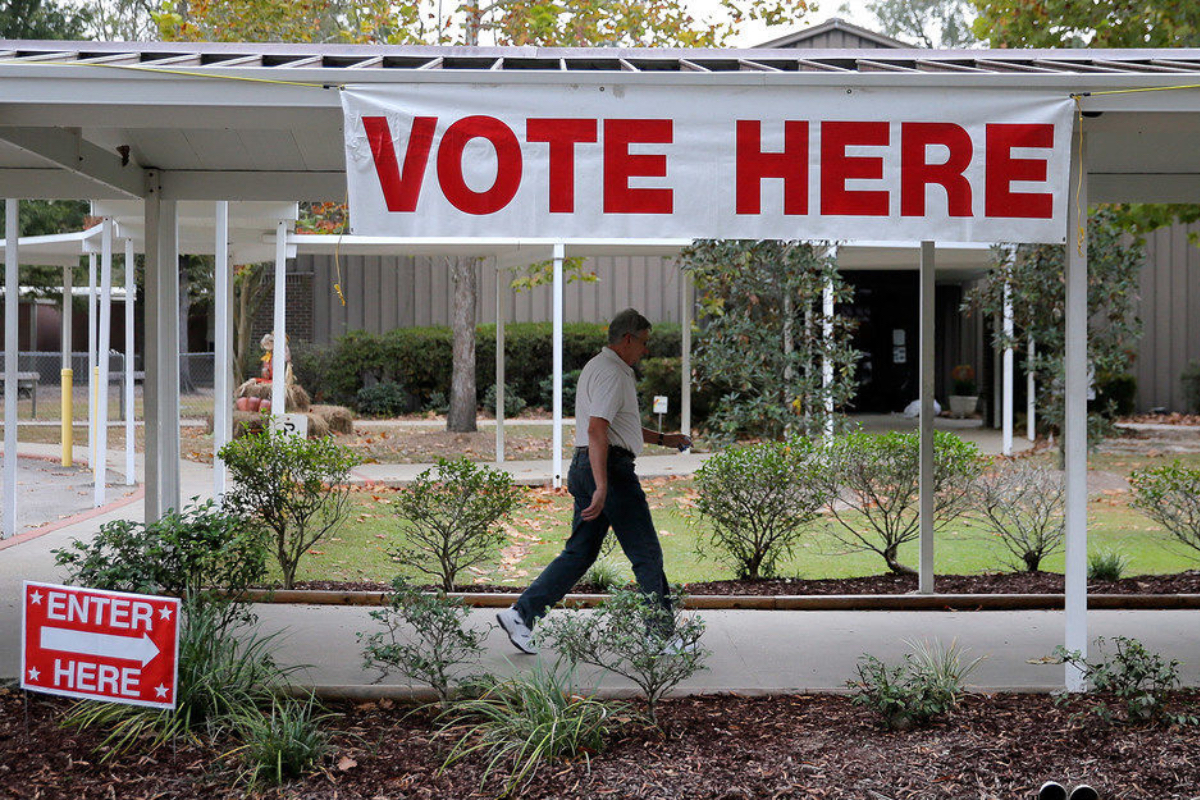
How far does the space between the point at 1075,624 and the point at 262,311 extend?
3058cm

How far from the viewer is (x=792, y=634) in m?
7.34

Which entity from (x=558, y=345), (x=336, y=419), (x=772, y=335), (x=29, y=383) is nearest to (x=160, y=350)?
(x=558, y=345)

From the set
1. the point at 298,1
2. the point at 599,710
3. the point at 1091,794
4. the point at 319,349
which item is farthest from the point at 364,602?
the point at 319,349

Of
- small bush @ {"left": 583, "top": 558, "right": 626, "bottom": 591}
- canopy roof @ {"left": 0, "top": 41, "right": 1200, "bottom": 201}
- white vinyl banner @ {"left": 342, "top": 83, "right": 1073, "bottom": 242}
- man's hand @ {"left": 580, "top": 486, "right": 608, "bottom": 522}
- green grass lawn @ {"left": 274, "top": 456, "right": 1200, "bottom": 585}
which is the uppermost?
canopy roof @ {"left": 0, "top": 41, "right": 1200, "bottom": 201}

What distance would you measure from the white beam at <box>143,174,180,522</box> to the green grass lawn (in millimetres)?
1669

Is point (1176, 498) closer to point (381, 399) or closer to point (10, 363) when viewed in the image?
point (10, 363)

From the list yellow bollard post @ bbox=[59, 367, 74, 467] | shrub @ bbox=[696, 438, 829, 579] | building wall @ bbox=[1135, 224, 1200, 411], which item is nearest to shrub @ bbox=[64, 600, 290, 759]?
shrub @ bbox=[696, 438, 829, 579]

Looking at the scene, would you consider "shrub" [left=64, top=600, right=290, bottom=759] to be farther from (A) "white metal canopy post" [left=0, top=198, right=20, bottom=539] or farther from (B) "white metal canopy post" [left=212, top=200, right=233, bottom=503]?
(B) "white metal canopy post" [left=212, top=200, right=233, bottom=503]

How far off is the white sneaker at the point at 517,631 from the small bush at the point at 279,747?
1601 mm

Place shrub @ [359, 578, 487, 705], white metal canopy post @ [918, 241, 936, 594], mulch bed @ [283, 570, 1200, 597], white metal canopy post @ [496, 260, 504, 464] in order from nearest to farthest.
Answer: shrub @ [359, 578, 487, 705] < white metal canopy post @ [918, 241, 936, 594] < mulch bed @ [283, 570, 1200, 597] < white metal canopy post @ [496, 260, 504, 464]

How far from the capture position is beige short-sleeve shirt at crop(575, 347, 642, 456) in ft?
20.7

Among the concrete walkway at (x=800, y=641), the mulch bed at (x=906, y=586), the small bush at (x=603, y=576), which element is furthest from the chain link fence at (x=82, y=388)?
the concrete walkway at (x=800, y=641)

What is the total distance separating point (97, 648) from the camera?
16.1ft

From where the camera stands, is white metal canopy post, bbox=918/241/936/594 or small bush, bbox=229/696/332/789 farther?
white metal canopy post, bbox=918/241/936/594
